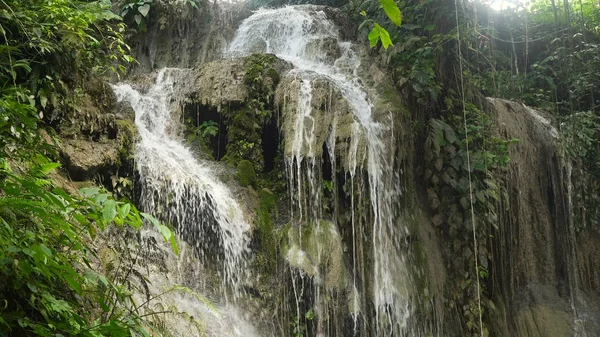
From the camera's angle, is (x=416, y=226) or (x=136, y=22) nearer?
(x=416, y=226)

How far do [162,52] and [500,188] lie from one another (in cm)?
753

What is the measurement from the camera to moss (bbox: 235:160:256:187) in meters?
6.61

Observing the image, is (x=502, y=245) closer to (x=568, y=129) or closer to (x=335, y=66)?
(x=568, y=129)

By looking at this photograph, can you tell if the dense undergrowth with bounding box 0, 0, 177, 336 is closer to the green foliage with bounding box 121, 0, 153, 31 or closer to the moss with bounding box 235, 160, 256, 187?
the moss with bounding box 235, 160, 256, 187

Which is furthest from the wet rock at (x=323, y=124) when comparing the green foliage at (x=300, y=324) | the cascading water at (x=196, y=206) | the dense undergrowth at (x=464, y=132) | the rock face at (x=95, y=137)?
the rock face at (x=95, y=137)

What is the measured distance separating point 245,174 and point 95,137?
2096mm

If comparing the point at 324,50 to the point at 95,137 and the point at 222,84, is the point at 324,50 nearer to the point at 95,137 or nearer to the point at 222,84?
the point at 222,84

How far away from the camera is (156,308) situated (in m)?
4.08

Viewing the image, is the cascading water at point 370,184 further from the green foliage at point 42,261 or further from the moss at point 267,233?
the green foliage at point 42,261

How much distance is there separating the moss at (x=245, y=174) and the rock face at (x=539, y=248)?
151 inches

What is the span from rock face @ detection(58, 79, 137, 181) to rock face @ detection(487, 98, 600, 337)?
5485 millimetres

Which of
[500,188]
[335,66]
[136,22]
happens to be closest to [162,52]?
[136,22]

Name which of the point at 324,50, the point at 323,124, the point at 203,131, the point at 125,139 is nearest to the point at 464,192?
the point at 323,124

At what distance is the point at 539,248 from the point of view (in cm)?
830
